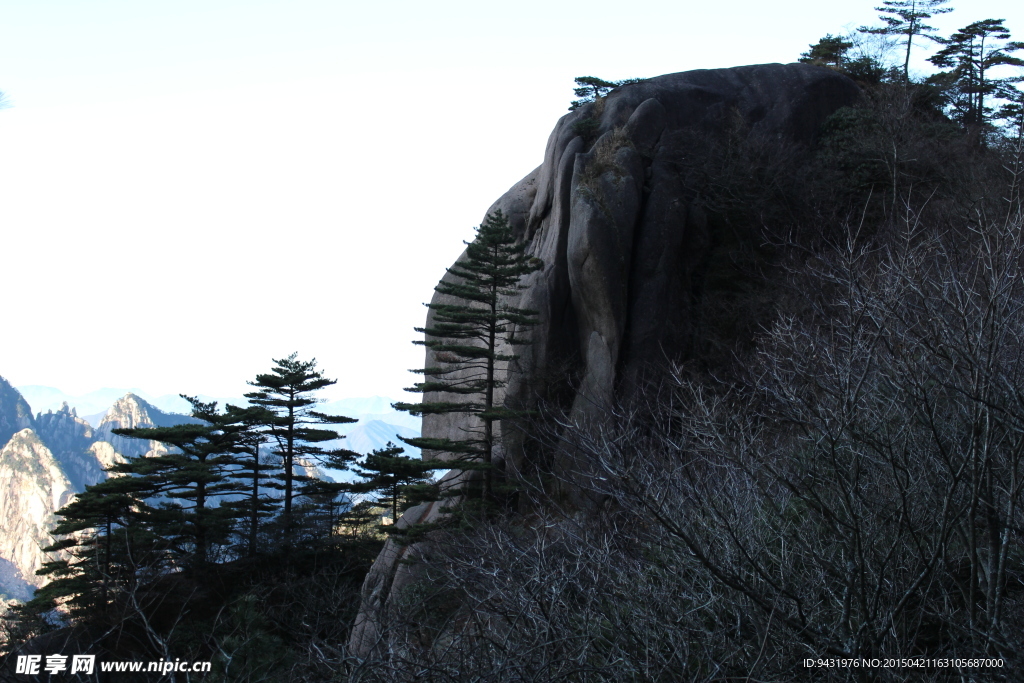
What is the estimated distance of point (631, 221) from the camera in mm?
20172

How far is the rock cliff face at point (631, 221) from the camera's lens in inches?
768

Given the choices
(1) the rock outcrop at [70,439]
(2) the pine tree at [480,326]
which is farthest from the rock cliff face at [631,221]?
(1) the rock outcrop at [70,439]

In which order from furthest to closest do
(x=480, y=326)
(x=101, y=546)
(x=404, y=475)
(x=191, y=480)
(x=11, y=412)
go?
1. (x=11, y=412)
2. (x=191, y=480)
3. (x=101, y=546)
4. (x=404, y=475)
5. (x=480, y=326)

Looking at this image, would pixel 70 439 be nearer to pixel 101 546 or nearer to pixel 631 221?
pixel 101 546

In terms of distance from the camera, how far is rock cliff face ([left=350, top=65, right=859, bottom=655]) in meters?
19.5

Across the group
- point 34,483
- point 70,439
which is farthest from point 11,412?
point 34,483

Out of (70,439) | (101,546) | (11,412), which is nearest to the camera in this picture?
(101,546)

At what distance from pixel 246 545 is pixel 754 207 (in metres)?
20.3

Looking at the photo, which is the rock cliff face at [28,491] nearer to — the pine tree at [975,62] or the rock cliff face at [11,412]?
the rock cliff face at [11,412]

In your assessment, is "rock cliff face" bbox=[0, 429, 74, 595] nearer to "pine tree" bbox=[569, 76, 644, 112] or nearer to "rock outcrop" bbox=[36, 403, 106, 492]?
"rock outcrop" bbox=[36, 403, 106, 492]

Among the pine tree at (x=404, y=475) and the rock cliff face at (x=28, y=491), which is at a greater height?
the pine tree at (x=404, y=475)

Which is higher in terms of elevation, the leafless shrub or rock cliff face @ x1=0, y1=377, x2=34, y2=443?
the leafless shrub

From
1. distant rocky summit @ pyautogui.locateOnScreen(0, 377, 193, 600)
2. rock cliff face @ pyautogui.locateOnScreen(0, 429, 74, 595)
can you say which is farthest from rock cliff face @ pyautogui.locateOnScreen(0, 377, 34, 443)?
rock cliff face @ pyautogui.locateOnScreen(0, 429, 74, 595)

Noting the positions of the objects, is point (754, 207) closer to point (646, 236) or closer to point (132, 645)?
point (646, 236)
